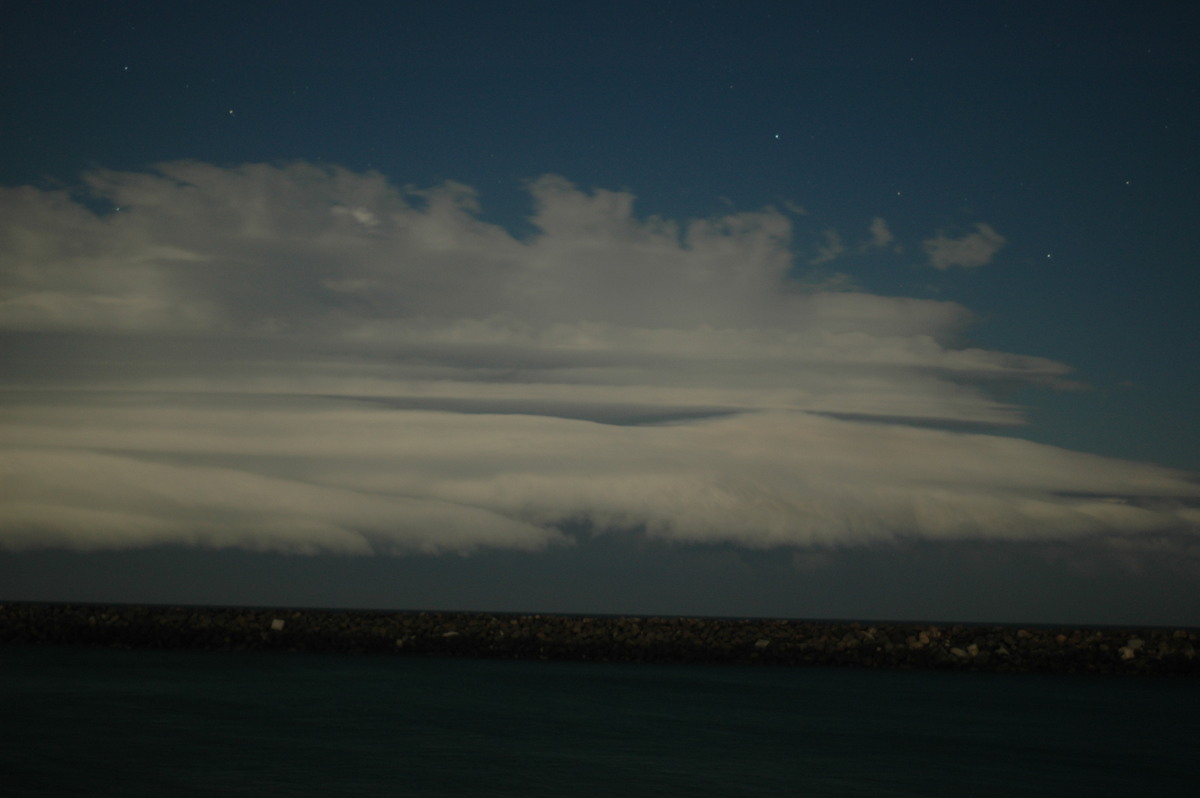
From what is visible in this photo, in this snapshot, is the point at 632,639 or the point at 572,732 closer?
the point at 572,732

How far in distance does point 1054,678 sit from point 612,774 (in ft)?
69.9

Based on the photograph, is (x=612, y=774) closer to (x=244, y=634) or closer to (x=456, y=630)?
(x=456, y=630)

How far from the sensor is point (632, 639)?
118 feet

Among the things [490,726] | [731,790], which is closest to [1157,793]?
[731,790]

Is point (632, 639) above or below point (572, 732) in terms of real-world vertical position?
above

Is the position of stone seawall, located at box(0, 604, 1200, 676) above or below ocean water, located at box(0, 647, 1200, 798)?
above

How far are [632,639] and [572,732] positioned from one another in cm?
1601

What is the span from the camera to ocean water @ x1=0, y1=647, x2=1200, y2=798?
15172 mm

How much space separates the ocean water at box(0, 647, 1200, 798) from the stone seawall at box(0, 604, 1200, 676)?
127 cm

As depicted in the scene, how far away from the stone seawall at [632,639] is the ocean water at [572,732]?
127 centimetres

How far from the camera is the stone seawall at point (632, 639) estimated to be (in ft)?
110

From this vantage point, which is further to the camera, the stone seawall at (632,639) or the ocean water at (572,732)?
the stone seawall at (632,639)

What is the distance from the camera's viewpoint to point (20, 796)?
43.3 feet

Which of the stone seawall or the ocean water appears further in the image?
the stone seawall
